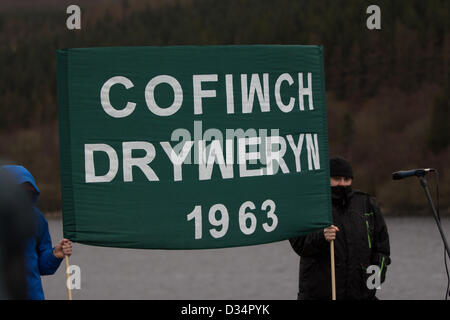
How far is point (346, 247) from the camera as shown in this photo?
18.4 feet

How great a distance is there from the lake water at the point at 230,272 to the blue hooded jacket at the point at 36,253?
31.9m

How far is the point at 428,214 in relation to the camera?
75.5 meters

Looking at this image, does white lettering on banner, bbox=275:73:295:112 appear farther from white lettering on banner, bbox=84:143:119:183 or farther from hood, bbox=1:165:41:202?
hood, bbox=1:165:41:202

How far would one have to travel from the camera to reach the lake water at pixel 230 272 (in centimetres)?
4056

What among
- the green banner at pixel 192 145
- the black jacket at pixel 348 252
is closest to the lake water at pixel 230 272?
the black jacket at pixel 348 252

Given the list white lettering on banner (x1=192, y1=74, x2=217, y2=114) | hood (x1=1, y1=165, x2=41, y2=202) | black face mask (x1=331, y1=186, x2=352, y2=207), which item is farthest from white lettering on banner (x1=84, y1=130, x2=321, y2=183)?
hood (x1=1, y1=165, x2=41, y2=202)

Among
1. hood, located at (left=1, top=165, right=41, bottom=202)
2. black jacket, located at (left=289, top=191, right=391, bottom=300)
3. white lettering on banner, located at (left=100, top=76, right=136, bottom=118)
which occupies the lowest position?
black jacket, located at (left=289, top=191, right=391, bottom=300)

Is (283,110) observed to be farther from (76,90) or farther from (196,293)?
(196,293)

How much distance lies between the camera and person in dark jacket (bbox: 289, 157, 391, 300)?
557 centimetres

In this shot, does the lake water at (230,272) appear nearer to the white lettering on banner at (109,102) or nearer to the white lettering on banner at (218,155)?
the white lettering on banner at (218,155)
